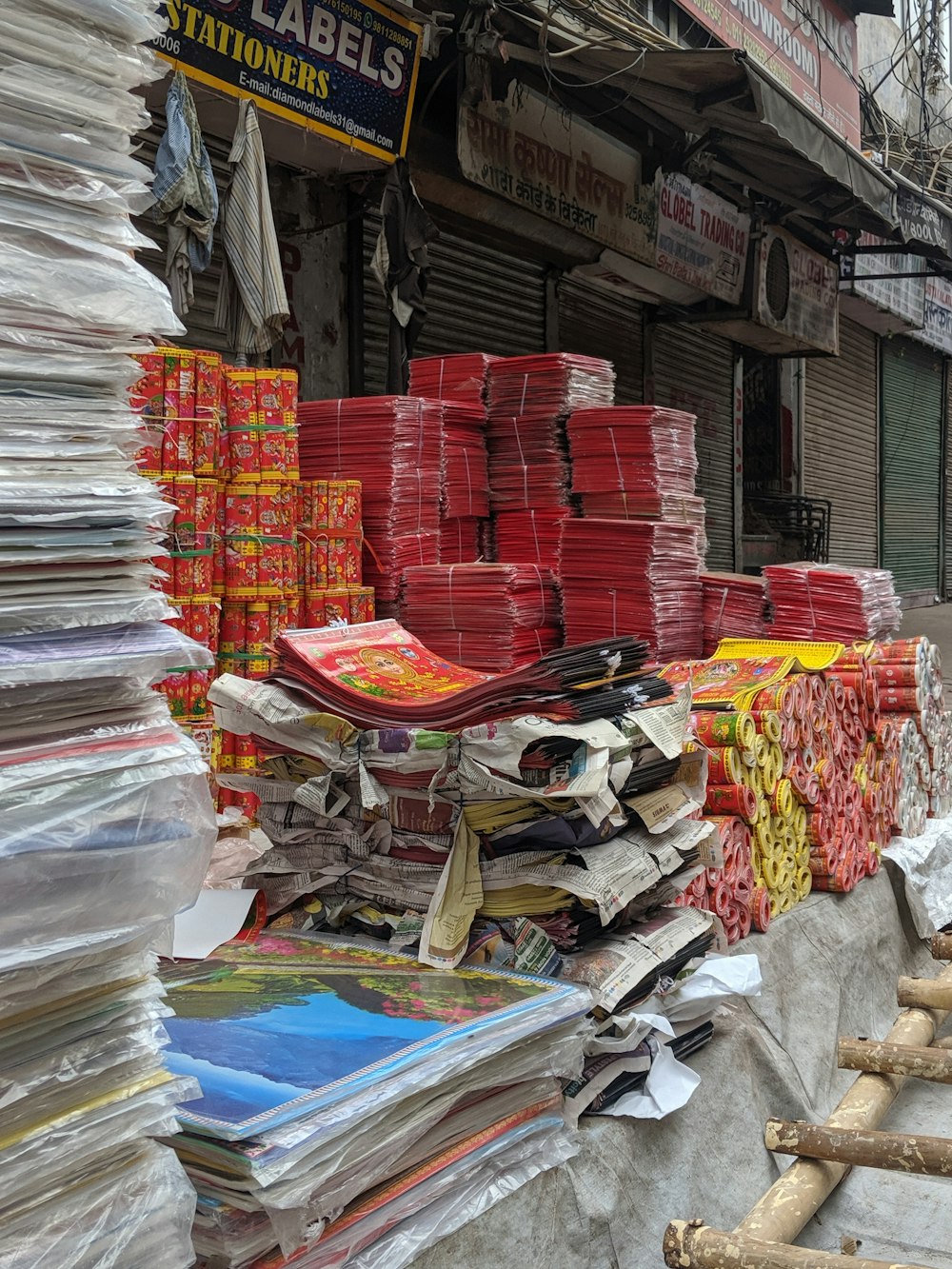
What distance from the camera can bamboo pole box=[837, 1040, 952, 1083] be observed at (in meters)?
3.48

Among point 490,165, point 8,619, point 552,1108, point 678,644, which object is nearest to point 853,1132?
point 552,1108

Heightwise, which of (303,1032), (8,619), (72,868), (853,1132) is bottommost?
(853,1132)

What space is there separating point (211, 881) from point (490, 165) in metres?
6.36

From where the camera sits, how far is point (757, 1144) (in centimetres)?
333

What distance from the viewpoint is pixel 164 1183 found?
5.26 feet

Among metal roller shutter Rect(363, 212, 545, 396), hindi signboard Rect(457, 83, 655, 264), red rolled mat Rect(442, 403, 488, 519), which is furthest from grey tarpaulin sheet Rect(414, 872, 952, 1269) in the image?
hindi signboard Rect(457, 83, 655, 264)

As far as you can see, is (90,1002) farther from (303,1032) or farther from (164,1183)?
(303,1032)

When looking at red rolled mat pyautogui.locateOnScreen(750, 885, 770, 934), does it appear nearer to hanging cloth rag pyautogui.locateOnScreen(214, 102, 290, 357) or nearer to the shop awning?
hanging cloth rag pyautogui.locateOnScreen(214, 102, 290, 357)

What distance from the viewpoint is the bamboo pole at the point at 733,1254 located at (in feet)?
7.95

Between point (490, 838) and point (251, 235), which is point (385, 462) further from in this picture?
point (490, 838)

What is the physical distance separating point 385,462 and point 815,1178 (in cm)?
425

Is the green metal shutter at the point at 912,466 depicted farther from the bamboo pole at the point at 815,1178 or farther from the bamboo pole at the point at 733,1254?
the bamboo pole at the point at 733,1254

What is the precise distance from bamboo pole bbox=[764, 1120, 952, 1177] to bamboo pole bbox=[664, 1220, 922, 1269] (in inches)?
17.1

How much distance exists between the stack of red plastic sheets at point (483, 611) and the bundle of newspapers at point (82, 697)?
14.6ft
